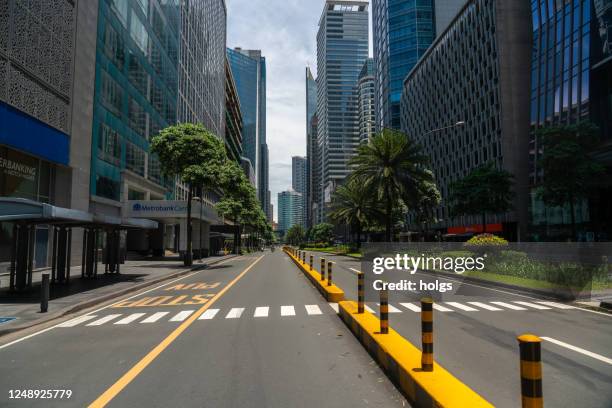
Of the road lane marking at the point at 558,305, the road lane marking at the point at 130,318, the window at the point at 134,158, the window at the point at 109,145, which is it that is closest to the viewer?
the road lane marking at the point at 130,318

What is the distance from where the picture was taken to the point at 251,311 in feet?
38.2

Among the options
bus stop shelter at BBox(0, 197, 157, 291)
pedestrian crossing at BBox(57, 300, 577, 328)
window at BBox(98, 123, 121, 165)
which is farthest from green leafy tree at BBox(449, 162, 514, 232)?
window at BBox(98, 123, 121, 165)

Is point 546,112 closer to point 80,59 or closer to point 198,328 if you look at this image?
point 80,59

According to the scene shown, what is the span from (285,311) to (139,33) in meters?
41.1

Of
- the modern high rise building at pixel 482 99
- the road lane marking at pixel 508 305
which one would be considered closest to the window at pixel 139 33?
the modern high rise building at pixel 482 99

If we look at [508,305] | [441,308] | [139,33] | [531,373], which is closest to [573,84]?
[508,305]

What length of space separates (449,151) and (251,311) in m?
70.6

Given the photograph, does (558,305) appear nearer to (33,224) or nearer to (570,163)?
(33,224)

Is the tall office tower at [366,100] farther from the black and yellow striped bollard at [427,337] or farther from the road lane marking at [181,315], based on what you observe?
the black and yellow striped bollard at [427,337]

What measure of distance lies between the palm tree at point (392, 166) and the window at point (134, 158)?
20979 mm

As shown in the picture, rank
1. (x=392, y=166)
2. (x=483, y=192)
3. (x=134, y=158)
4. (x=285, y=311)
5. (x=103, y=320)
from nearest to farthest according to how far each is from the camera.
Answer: (x=103, y=320) → (x=285, y=311) → (x=392, y=166) → (x=134, y=158) → (x=483, y=192)

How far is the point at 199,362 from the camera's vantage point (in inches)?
264

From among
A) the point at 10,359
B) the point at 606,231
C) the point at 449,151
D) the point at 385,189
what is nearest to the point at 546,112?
the point at 606,231

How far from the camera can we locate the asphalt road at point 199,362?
520 cm
